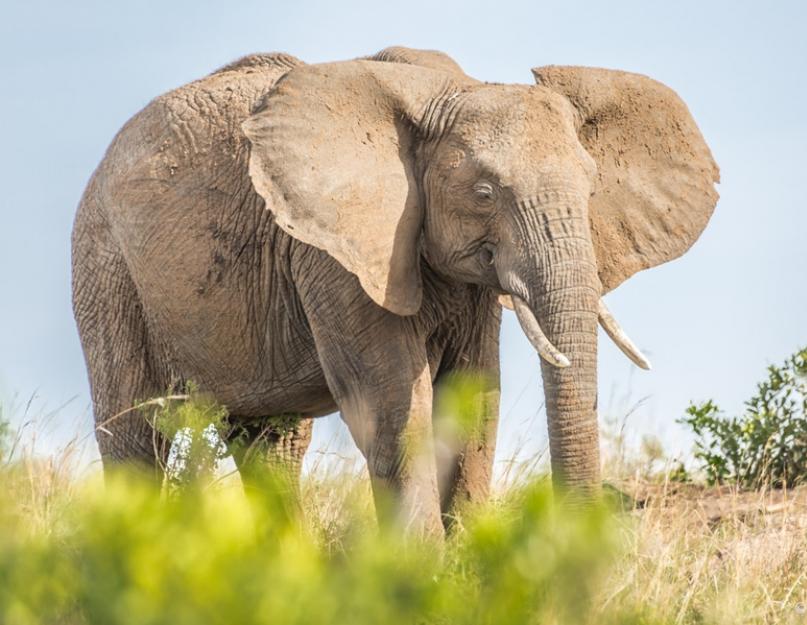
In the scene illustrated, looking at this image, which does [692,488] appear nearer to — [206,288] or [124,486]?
[206,288]

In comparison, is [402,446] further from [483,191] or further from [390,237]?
[483,191]

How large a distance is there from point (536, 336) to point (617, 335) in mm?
504

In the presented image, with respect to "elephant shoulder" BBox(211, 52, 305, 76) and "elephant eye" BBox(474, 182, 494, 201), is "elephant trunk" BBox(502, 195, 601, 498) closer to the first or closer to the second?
"elephant eye" BBox(474, 182, 494, 201)

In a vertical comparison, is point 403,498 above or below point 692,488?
above

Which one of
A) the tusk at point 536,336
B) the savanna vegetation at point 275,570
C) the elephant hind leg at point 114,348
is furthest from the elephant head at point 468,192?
the elephant hind leg at point 114,348

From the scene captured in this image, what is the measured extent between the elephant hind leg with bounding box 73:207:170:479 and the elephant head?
1.78 metres

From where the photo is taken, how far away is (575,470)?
6.40 metres

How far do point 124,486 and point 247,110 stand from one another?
218 inches

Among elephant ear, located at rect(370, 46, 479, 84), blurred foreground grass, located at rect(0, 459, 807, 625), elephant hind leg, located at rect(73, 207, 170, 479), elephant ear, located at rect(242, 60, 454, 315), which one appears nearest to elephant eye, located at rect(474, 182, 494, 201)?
elephant ear, located at rect(242, 60, 454, 315)

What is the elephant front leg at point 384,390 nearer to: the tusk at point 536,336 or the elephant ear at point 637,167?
the tusk at point 536,336

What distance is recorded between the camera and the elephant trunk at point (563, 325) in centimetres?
639

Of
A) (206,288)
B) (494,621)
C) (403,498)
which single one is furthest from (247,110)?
(494,621)

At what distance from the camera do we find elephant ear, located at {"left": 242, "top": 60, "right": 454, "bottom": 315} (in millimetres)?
6746

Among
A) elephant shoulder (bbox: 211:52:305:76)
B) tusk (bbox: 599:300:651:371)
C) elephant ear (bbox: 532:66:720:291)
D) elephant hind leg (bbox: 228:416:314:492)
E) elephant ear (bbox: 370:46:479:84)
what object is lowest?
elephant hind leg (bbox: 228:416:314:492)
